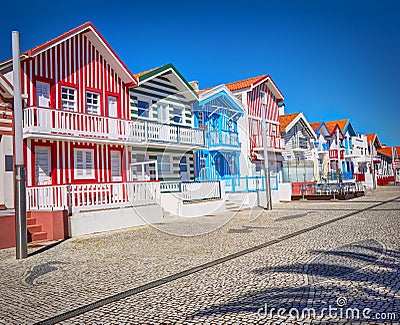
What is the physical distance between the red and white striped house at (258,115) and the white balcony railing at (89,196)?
1328 centimetres

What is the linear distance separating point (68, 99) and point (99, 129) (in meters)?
1.87

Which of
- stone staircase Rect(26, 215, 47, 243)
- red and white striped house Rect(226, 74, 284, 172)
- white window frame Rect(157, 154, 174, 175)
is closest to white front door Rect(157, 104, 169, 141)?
white window frame Rect(157, 154, 174, 175)

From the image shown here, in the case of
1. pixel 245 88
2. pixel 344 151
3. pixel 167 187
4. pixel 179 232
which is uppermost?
pixel 245 88

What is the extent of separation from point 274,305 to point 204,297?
100 centimetres

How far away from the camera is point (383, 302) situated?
15.5 feet

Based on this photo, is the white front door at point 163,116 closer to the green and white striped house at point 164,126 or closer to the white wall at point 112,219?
the green and white striped house at point 164,126

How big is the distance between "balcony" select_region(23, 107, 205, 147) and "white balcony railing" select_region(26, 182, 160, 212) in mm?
2512

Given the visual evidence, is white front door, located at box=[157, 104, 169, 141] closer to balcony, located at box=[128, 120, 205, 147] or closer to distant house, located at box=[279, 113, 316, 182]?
balcony, located at box=[128, 120, 205, 147]

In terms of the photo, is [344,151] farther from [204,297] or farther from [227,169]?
[204,297]

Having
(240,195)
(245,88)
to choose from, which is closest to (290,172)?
(245,88)

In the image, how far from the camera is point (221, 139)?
78.1 ft

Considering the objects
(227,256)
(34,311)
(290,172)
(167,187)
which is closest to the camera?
(34,311)

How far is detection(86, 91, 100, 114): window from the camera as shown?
1752 centimetres
